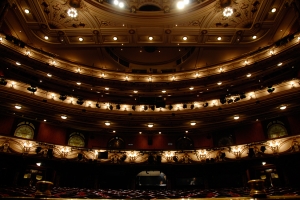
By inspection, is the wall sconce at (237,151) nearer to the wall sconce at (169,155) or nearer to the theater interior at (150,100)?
the theater interior at (150,100)

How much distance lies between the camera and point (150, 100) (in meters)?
16.2

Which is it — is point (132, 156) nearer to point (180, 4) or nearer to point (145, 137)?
point (145, 137)

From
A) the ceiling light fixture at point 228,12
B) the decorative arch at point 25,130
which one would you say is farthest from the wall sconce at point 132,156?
the ceiling light fixture at point 228,12

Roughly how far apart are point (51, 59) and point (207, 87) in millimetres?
12470

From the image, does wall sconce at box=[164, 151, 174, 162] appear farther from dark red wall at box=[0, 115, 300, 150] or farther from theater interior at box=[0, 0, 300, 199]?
dark red wall at box=[0, 115, 300, 150]

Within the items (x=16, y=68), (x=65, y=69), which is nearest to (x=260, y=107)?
(x=65, y=69)

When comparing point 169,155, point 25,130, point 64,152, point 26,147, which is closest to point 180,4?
point 169,155

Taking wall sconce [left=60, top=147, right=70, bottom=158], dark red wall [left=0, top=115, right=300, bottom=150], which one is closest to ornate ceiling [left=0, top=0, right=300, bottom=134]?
dark red wall [left=0, top=115, right=300, bottom=150]

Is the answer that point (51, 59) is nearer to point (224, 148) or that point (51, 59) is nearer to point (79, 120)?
point (79, 120)

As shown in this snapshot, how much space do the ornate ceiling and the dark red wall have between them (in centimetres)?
70

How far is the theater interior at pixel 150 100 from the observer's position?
1151cm

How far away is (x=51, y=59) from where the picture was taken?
50.1 feet

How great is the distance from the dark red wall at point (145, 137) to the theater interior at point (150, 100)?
0.22 feet

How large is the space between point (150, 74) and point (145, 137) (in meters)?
5.83
